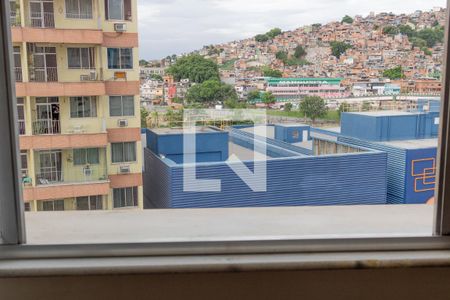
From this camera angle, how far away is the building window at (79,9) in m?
1.16

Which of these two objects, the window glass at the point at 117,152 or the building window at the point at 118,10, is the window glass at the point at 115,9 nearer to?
the building window at the point at 118,10

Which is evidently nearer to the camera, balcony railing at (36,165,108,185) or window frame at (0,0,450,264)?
window frame at (0,0,450,264)

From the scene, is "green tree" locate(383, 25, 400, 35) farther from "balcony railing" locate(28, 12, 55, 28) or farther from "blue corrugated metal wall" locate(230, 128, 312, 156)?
"balcony railing" locate(28, 12, 55, 28)

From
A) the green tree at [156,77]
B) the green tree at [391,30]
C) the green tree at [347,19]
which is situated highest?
the green tree at [347,19]

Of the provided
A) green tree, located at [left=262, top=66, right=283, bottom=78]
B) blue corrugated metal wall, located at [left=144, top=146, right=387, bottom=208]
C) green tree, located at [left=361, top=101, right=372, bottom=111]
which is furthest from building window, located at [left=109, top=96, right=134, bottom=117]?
green tree, located at [left=361, top=101, right=372, bottom=111]

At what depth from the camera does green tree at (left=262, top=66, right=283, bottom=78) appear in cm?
132

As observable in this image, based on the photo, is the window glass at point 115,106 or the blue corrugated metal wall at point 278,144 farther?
the blue corrugated metal wall at point 278,144

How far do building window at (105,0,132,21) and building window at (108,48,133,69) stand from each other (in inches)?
3.6

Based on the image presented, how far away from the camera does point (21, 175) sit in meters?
0.81

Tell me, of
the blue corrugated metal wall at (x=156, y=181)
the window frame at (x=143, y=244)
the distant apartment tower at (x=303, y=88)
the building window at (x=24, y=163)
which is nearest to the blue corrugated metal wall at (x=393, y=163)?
the distant apartment tower at (x=303, y=88)

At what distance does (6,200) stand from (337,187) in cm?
138

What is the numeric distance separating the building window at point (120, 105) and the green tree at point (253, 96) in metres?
0.39

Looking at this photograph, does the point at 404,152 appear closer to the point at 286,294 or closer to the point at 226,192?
the point at 226,192

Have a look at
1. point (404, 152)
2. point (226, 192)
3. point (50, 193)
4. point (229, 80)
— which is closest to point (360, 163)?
point (404, 152)
